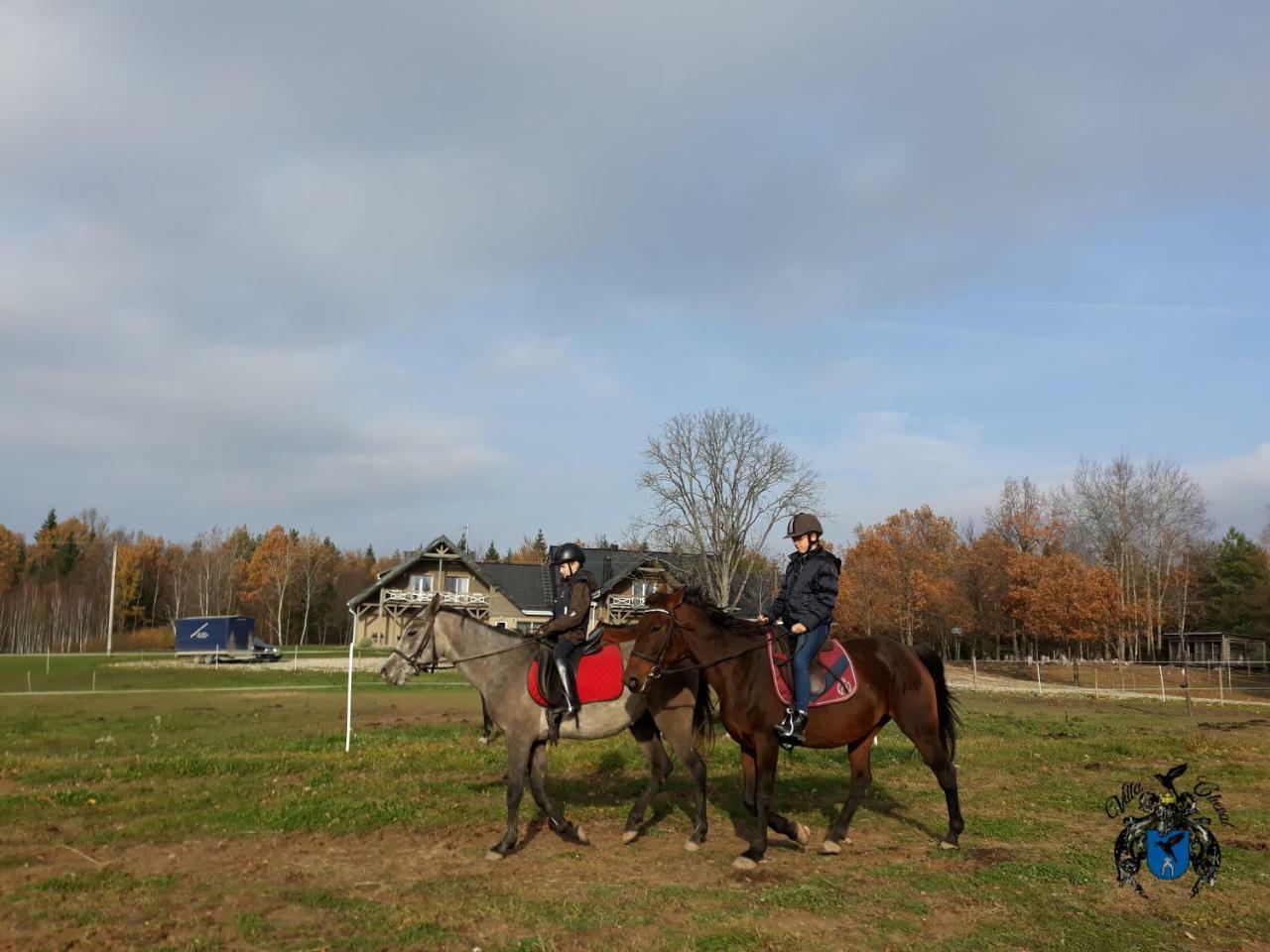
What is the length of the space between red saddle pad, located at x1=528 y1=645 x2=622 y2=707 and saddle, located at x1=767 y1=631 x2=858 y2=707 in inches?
67.5

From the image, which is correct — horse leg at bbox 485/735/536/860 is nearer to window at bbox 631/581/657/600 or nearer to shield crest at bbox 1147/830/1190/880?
shield crest at bbox 1147/830/1190/880

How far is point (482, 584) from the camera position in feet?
216

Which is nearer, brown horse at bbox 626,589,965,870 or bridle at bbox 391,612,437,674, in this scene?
brown horse at bbox 626,589,965,870

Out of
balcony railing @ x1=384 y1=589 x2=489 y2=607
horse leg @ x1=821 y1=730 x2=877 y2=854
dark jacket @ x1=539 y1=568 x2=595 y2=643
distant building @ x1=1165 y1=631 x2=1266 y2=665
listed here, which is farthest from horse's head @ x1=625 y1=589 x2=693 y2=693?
distant building @ x1=1165 y1=631 x2=1266 y2=665

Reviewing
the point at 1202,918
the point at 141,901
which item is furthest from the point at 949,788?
the point at 141,901

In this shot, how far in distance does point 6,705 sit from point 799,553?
A: 1165 inches

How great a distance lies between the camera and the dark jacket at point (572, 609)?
348 inches

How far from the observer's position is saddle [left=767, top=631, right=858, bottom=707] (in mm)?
8414

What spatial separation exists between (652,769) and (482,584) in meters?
58.3

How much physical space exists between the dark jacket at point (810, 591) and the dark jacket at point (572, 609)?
81.9 inches

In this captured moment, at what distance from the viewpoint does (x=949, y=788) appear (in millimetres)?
8508

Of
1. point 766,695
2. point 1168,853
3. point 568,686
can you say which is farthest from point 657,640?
point 1168,853

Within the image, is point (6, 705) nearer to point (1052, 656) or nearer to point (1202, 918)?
point (1202, 918)

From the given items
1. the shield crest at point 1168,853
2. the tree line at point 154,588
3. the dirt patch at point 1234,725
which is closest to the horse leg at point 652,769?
the shield crest at point 1168,853
